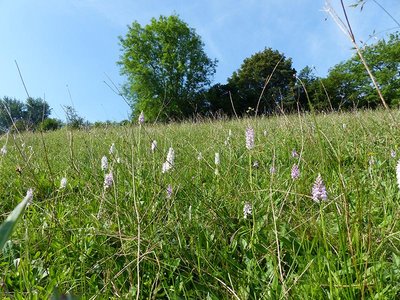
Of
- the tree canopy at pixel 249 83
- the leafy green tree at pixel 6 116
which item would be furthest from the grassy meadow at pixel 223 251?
the tree canopy at pixel 249 83

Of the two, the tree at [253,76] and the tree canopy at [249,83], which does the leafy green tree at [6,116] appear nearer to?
the tree canopy at [249,83]

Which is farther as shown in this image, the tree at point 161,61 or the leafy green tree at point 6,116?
the tree at point 161,61

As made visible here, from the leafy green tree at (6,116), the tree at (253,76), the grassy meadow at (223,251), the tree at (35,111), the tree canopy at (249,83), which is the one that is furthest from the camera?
the tree at (253,76)

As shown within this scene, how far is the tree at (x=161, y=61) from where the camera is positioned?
3550 centimetres

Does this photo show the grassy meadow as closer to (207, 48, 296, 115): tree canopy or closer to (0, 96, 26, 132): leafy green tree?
(0, 96, 26, 132): leafy green tree

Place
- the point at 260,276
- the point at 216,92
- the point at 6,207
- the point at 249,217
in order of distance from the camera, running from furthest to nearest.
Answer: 1. the point at 216,92
2. the point at 6,207
3. the point at 249,217
4. the point at 260,276

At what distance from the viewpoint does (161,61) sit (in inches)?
1441

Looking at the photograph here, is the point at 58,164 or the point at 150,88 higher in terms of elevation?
the point at 150,88

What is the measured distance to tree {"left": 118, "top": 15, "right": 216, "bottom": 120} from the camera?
35500mm

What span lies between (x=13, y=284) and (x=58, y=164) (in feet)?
7.45

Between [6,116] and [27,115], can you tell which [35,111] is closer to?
[6,116]

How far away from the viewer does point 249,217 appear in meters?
1.60

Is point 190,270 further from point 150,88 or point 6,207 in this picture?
point 150,88

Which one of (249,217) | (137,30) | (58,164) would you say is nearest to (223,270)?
(249,217)
